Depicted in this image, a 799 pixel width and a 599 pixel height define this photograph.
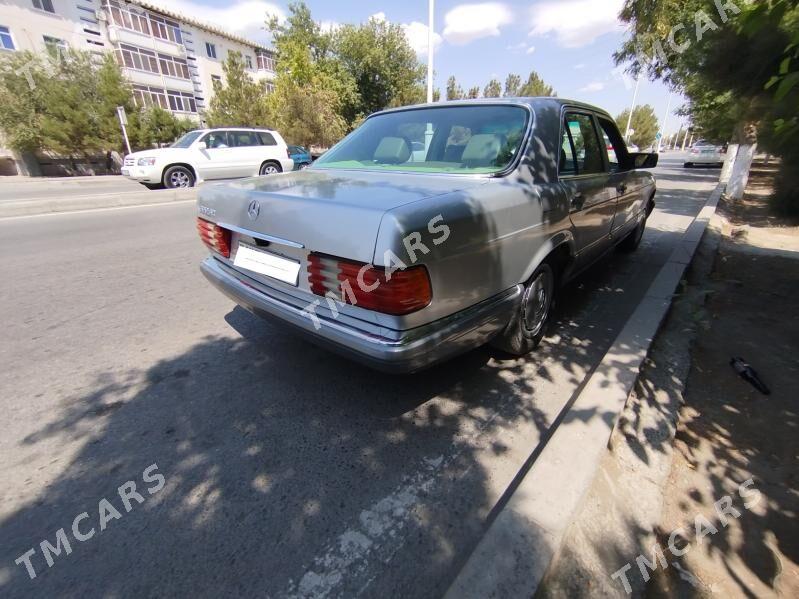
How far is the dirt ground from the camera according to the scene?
1.57 m

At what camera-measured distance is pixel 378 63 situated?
33.1m

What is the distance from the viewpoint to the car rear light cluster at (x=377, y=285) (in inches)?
68.6

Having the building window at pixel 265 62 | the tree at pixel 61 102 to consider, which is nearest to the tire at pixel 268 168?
the tree at pixel 61 102

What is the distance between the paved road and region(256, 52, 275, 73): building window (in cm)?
4449

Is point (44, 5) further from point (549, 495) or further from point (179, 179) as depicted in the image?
point (549, 495)

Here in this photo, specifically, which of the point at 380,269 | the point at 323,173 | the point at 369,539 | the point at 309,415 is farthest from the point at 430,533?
the point at 323,173

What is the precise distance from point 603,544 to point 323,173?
262cm

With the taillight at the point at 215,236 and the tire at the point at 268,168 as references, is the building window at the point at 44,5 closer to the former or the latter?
the tire at the point at 268,168

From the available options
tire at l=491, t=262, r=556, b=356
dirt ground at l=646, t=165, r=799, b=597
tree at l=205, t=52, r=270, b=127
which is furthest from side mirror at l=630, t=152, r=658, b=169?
tree at l=205, t=52, r=270, b=127

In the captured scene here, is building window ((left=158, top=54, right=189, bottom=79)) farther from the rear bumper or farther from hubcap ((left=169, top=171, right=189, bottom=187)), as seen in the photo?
the rear bumper

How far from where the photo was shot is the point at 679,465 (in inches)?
81.1

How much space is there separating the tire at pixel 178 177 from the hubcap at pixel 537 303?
11.5 m

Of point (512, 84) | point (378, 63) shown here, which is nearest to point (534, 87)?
point (512, 84)

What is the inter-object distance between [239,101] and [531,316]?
28052 millimetres
